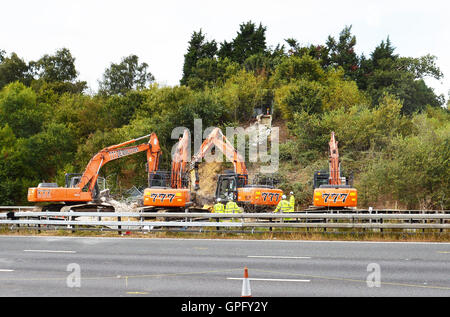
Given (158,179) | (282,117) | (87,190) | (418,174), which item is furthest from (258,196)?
Result: (282,117)

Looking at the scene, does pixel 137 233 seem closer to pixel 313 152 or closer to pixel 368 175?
pixel 368 175

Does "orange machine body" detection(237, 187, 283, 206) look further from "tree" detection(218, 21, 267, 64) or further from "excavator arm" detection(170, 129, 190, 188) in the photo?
"tree" detection(218, 21, 267, 64)

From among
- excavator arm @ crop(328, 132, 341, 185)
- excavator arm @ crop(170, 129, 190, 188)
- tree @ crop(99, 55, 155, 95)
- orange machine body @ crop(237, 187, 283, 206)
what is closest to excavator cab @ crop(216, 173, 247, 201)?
orange machine body @ crop(237, 187, 283, 206)

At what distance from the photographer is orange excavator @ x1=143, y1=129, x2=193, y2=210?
1092 inches

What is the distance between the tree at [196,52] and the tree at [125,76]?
511 inches

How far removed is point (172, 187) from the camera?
2980 centimetres

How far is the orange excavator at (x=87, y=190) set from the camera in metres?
29.2

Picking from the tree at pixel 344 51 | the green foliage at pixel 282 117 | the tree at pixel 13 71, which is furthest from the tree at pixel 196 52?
the tree at pixel 13 71

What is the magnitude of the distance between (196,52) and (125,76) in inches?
666

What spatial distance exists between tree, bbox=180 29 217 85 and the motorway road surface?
53.6 m

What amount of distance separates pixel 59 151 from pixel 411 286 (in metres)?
46.1

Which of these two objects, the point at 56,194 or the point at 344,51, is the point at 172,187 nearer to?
the point at 56,194
